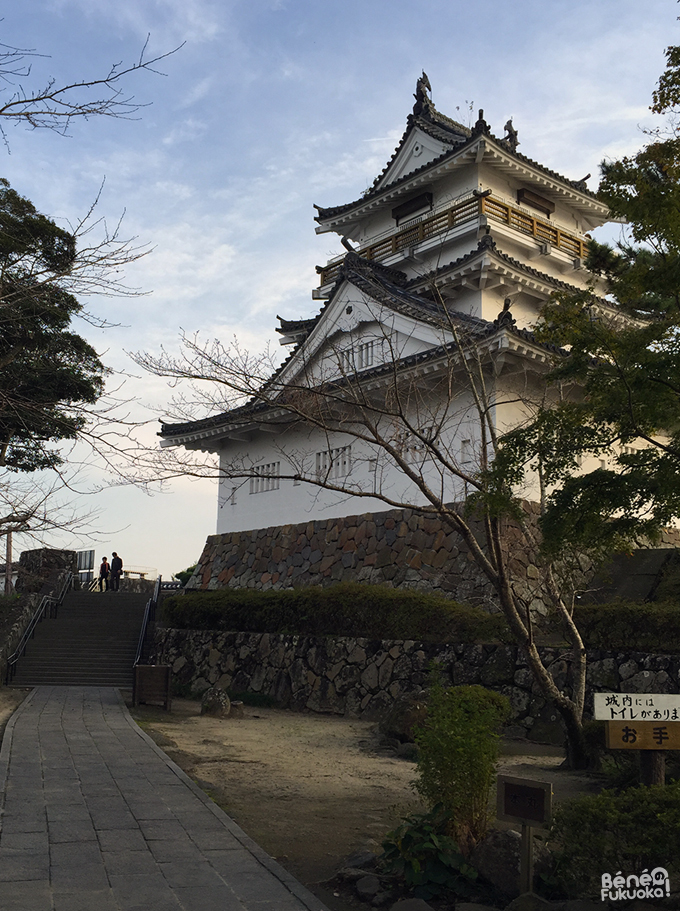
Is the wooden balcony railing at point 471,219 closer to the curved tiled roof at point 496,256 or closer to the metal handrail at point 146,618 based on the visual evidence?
the curved tiled roof at point 496,256

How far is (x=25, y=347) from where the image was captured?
12.4 metres

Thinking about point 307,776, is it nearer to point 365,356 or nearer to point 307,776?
point 307,776

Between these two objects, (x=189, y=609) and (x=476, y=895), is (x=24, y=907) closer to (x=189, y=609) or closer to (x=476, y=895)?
(x=476, y=895)

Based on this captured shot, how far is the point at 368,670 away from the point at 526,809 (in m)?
10.6

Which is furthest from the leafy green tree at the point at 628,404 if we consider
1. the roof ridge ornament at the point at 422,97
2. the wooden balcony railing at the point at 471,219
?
the roof ridge ornament at the point at 422,97

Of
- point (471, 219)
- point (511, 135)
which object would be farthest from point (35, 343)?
point (511, 135)

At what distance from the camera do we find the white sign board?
5066 millimetres

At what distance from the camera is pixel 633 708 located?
509 centimetres

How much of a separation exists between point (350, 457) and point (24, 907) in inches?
623

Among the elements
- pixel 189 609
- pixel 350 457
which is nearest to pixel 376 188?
pixel 350 457

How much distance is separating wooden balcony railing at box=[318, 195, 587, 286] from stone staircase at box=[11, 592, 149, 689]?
46.2 feet

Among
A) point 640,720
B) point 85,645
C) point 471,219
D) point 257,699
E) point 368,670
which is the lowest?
point 257,699

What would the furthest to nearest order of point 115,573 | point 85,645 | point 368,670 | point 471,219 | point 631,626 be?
point 115,573 → point 471,219 → point 85,645 → point 368,670 → point 631,626

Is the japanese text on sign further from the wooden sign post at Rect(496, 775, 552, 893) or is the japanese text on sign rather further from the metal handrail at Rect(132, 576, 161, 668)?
the metal handrail at Rect(132, 576, 161, 668)
